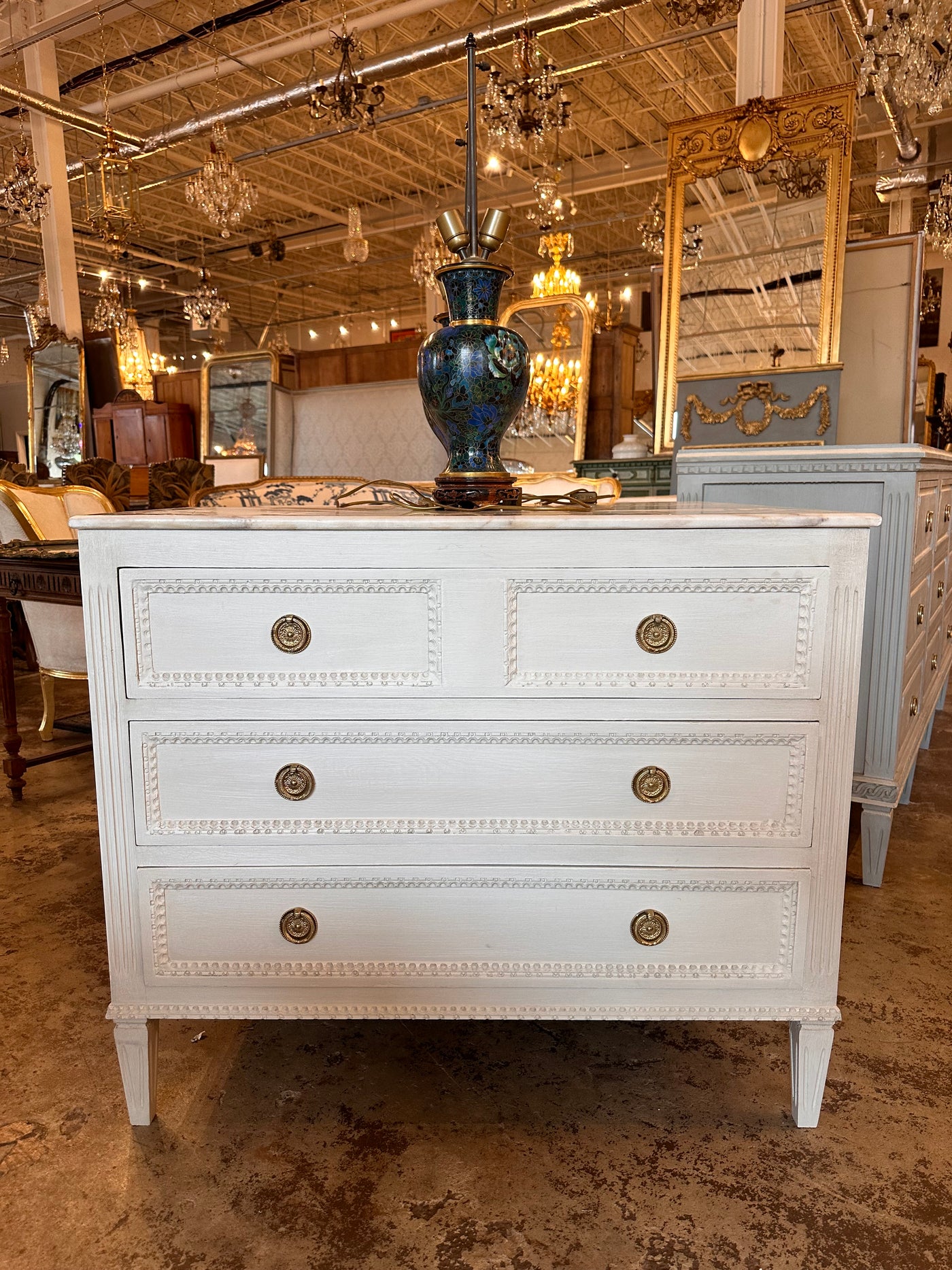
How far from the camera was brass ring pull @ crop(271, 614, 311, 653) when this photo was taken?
1.28 meters

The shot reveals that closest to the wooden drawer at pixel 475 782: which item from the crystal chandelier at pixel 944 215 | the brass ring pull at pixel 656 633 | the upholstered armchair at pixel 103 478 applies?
the brass ring pull at pixel 656 633

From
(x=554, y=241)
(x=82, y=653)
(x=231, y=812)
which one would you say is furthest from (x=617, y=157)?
(x=231, y=812)

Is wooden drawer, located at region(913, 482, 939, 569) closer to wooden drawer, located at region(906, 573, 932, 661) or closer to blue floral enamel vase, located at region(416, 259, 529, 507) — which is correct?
wooden drawer, located at region(906, 573, 932, 661)

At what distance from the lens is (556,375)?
4.95m

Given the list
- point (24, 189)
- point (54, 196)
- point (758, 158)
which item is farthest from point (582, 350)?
point (54, 196)

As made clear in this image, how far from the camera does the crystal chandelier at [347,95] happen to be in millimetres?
4816

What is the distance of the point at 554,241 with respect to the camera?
7039 millimetres

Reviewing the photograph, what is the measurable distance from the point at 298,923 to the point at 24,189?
24.6 ft

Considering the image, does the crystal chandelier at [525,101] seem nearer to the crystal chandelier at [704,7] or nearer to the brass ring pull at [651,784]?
the crystal chandelier at [704,7]

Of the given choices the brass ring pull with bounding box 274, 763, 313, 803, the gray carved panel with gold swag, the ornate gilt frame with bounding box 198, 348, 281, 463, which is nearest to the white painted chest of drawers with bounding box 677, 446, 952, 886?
the brass ring pull with bounding box 274, 763, 313, 803

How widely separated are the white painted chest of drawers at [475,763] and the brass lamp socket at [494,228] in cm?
57

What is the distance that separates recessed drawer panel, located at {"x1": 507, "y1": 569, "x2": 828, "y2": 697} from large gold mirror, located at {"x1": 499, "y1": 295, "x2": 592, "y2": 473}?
3684 mm

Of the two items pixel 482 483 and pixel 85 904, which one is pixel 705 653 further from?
pixel 85 904

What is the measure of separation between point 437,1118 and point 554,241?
7.13 meters
